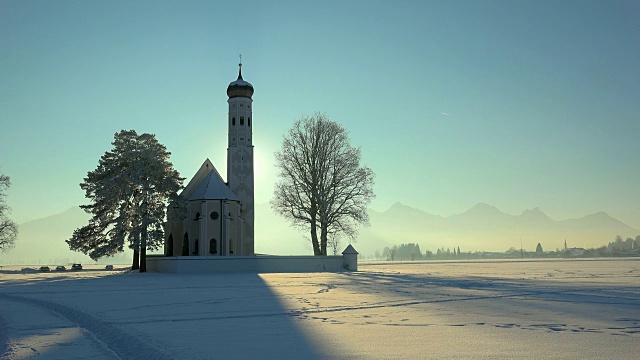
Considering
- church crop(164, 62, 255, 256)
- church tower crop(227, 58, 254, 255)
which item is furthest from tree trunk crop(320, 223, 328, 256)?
church tower crop(227, 58, 254, 255)

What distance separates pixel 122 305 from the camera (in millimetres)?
16141

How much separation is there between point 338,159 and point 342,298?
36.8m

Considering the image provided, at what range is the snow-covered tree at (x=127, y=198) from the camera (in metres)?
47.4

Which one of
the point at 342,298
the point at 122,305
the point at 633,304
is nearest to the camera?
the point at 633,304

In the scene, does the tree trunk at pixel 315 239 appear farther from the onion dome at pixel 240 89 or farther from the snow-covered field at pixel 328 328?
the snow-covered field at pixel 328 328

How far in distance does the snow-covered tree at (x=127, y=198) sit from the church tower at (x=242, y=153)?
12764mm

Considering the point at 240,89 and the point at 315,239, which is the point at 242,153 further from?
the point at 315,239

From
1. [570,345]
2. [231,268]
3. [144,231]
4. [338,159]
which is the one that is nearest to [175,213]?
[144,231]

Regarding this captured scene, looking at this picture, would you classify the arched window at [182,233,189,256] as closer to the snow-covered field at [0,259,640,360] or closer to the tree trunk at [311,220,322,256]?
the tree trunk at [311,220,322,256]

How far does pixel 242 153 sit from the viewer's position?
2562 inches

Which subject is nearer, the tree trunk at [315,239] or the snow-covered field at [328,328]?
the snow-covered field at [328,328]

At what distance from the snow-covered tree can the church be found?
317cm

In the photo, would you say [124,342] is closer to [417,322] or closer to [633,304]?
[417,322]

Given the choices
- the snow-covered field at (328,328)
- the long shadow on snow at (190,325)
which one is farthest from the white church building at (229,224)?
the snow-covered field at (328,328)
